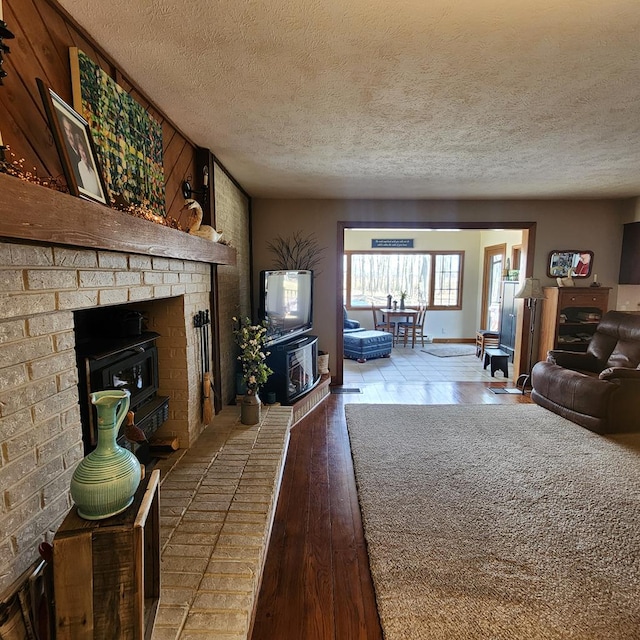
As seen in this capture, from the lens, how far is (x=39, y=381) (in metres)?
1.11

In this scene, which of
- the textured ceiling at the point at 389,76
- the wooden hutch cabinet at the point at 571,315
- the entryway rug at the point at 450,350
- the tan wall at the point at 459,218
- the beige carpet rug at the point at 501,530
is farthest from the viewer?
the entryway rug at the point at 450,350

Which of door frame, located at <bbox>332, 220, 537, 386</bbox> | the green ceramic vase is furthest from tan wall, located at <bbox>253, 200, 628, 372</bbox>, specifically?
the green ceramic vase

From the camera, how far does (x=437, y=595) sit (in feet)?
5.24

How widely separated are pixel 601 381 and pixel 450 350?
12.8 feet

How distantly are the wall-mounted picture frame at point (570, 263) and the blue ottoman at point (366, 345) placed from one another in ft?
9.22

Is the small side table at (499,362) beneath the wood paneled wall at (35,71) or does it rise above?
beneath

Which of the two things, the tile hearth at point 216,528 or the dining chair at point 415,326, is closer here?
the tile hearth at point 216,528

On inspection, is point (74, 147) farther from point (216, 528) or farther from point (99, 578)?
point (216, 528)

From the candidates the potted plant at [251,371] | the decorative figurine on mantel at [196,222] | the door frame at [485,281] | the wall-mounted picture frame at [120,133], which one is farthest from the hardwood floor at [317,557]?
the door frame at [485,281]

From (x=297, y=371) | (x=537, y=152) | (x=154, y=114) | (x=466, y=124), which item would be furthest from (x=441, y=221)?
(x=154, y=114)

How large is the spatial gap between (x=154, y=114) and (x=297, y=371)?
2.48 m

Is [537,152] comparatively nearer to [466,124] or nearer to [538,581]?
[466,124]

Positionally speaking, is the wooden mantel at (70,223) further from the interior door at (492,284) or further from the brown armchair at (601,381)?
the interior door at (492,284)

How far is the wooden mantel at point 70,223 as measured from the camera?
32.9 inches
